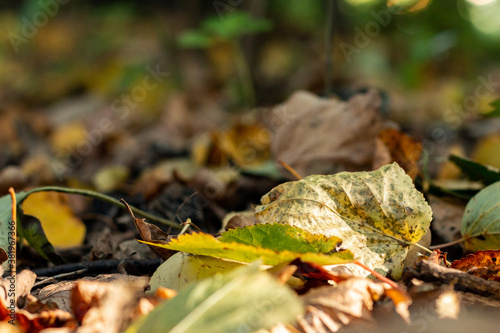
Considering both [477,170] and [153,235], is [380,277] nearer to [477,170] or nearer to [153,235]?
[153,235]

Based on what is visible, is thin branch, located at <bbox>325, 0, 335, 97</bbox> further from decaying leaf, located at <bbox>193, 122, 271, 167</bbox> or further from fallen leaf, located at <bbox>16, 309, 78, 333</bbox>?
fallen leaf, located at <bbox>16, 309, 78, 333</bbox>

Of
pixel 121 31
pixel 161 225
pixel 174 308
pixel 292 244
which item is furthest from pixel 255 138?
pixel 121 31

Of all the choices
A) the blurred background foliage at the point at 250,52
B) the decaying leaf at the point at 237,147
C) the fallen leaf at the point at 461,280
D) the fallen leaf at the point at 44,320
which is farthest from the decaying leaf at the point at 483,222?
the blurred background foliage at the point at 250,52

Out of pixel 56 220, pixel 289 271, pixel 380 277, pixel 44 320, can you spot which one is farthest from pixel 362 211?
pixel 56 220

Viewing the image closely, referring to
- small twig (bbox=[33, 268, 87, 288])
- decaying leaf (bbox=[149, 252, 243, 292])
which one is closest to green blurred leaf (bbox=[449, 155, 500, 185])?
decaying leaf (bbox=[149, 252, 243, 292])

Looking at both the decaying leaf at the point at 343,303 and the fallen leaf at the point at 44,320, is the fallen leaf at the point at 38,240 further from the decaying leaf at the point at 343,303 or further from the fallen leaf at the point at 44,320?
the decaying leaf at the point at 343,303
